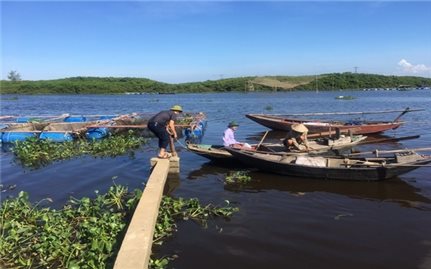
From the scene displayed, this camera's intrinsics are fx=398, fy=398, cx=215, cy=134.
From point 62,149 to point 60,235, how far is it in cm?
923

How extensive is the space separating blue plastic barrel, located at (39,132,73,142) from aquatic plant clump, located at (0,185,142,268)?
9208mm

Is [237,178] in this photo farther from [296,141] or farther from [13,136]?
[13,136]

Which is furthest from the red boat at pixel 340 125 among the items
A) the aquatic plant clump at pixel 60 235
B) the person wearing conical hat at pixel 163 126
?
the aquatic plant clump at pixel 60 235

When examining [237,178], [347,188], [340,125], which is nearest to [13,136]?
[237,178]

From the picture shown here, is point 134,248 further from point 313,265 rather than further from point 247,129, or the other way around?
point 247,129

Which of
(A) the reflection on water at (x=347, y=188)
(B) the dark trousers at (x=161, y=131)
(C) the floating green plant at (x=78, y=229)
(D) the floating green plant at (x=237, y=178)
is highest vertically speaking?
(B) the dark trousers at (x=161, y=131)

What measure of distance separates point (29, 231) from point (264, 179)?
6.30m

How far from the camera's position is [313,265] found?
6.10 metres

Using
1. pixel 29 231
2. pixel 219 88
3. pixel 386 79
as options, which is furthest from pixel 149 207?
pixel 386 79

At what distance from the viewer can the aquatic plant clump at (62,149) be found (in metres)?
13.8

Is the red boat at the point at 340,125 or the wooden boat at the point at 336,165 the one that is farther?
the red boat at the point at 340,125

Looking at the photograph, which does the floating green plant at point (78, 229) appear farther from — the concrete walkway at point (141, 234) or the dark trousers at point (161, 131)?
the dark trousers at point (161, 131)

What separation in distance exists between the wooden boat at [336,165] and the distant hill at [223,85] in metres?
99.2

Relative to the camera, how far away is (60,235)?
20.8 feet
